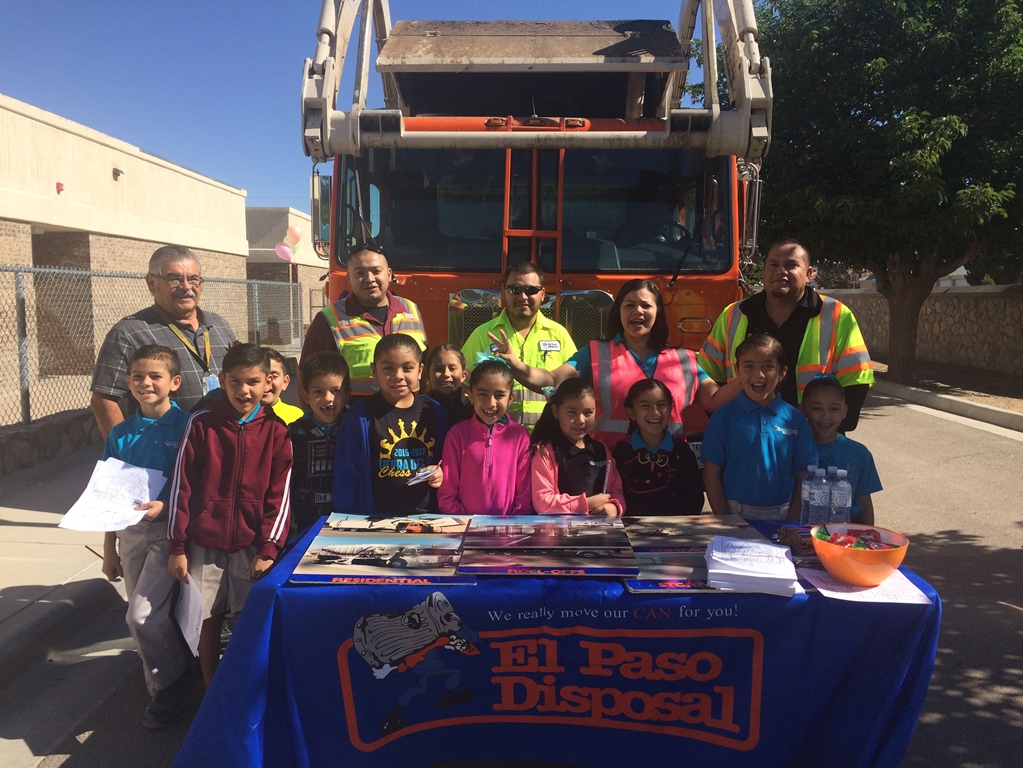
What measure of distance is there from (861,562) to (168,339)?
300 centimetres

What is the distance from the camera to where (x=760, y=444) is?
315cm

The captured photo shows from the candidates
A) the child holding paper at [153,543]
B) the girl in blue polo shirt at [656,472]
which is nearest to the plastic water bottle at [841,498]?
the girl in blue polo shirt at [656,472]

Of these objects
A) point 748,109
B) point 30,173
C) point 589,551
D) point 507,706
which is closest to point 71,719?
point 507,706

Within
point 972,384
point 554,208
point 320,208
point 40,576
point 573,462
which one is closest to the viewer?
point 573,462

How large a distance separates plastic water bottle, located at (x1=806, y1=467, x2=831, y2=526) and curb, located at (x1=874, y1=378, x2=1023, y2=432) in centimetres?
849

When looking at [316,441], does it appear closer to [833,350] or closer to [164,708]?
[164,708]

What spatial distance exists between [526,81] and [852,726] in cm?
484

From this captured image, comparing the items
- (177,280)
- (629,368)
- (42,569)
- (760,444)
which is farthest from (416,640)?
(42,569)

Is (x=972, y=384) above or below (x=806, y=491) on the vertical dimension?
below

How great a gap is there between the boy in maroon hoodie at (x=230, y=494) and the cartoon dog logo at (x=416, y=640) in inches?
30.4

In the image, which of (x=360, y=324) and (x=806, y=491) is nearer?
(x=806, y=491)

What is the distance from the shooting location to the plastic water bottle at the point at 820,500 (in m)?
3.11

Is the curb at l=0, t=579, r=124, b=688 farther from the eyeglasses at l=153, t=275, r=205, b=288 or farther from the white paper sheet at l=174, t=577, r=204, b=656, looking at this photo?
the eyeglasses at l=153, t=275, r=205, b=288

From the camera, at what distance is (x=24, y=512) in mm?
5766
